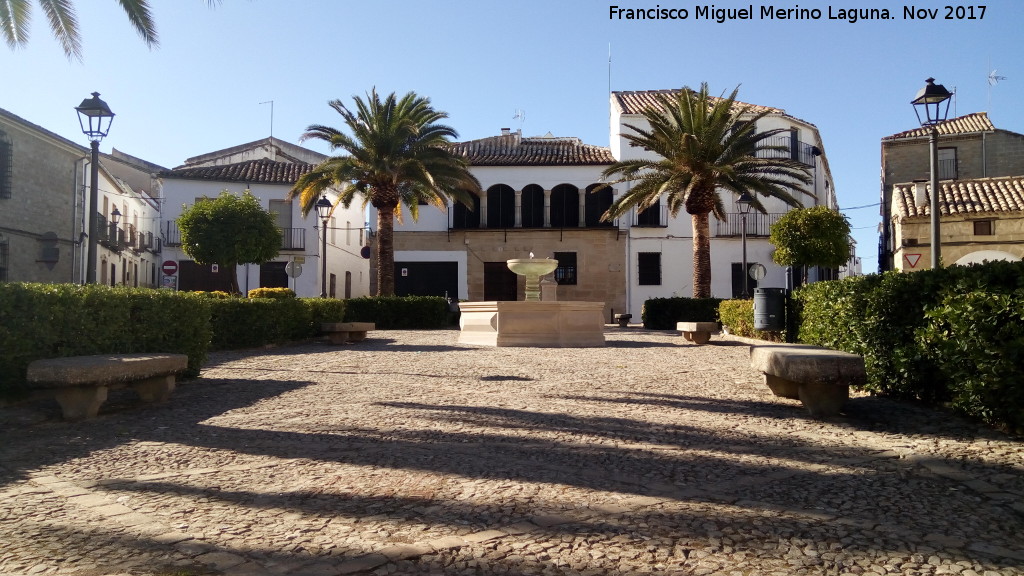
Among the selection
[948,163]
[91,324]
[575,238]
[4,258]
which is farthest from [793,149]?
[91,324]

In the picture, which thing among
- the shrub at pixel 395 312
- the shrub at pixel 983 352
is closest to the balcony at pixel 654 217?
the shrub at pixel 395 312

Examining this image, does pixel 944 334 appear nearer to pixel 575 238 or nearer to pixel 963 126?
pixel 575 238

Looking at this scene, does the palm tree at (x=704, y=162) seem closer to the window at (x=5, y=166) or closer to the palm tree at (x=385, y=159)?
the palm tree at (x=385, y=159)

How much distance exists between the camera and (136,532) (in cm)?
306

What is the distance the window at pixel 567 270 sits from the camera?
31.4m

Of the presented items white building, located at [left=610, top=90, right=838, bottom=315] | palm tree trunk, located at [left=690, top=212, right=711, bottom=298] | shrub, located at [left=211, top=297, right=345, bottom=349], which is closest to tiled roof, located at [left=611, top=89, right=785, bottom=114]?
white building, located at [left=610, top=90, right=838, bottom=315]

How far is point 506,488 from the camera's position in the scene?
364 cm

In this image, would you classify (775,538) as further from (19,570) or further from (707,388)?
(707,388)

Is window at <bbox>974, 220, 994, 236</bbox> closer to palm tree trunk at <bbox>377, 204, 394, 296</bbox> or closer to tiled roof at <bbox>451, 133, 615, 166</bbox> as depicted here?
tiled roof at <bbox>451, 133, 615, 166</bbox>

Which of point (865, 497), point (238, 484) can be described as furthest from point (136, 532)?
point (865, 497)

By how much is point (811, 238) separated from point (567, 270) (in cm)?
1397

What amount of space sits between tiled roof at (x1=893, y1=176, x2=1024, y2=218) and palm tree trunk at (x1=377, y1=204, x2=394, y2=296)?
16062 mm

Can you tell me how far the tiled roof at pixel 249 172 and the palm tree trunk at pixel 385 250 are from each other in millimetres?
9537

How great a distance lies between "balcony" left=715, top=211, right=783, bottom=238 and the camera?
3088 cm
